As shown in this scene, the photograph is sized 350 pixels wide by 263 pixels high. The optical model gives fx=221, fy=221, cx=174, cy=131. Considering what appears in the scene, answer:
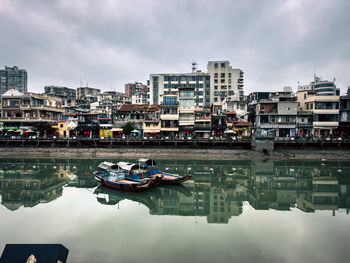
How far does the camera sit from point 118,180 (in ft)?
88.0

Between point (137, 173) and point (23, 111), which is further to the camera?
point (23, 111)

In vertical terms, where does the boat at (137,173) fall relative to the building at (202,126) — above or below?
below

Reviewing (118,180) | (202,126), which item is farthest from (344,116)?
(118,180)

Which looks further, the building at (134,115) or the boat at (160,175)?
the building at (134,115)

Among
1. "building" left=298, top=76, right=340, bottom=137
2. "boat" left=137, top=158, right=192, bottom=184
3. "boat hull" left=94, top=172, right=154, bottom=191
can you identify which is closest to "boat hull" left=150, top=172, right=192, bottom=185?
"boat" left=137, top=158, right=192, bottom=184

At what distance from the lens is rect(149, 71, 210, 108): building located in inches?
3418

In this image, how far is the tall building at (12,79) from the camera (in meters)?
167

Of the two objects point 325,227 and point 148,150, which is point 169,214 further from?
point 148,150

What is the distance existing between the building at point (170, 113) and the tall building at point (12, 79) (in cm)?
15933

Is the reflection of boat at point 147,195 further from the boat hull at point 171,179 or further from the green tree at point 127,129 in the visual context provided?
the green tree at point 127,129

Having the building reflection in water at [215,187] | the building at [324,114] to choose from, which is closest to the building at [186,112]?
the building reflection in water at [215,187]

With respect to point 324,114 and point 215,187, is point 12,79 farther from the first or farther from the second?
point 324,114

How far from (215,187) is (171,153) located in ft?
67.1

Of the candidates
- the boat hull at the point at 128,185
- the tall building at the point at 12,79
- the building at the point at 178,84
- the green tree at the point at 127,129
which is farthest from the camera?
the tall building at the point at 12,79
